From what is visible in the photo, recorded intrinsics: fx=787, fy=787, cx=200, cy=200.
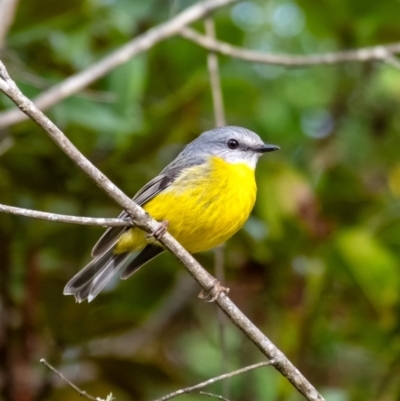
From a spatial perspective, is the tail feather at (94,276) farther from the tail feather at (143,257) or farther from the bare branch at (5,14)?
the bare branch at (5,14)

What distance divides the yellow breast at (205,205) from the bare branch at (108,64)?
23.4 inches

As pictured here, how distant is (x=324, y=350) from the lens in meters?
3.72

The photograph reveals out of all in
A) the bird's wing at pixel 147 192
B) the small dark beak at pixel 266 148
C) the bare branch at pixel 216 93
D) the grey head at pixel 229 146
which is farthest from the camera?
the grey head at pixel 229 146

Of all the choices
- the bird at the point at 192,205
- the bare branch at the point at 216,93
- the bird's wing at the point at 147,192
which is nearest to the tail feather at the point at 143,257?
the bird at the point at 192,205

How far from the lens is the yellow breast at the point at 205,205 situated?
338 cm

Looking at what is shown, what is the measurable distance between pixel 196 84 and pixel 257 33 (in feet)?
6.70

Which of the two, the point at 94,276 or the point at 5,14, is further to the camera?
the point at 94,276

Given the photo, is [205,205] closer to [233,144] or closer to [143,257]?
[143,257]

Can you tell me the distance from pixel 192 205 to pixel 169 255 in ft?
1.91

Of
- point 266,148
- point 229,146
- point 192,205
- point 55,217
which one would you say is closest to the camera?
point 55,217

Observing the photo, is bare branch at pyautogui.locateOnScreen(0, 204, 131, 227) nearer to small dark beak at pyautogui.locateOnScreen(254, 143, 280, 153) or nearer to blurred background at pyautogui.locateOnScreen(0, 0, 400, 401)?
blurred background at pyautogui.locateOnScreen(0, 0, 400, 401)

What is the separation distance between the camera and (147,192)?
3500 mm

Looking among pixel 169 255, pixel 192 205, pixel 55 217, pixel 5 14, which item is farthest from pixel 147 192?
pixel 55 217

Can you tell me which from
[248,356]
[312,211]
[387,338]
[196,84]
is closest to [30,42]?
[196,84]
